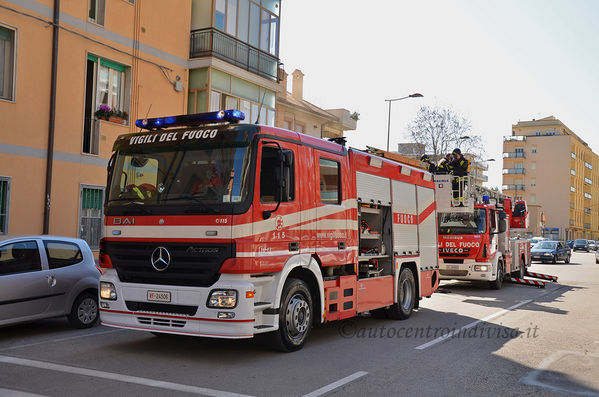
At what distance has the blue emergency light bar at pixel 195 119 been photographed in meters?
7.59

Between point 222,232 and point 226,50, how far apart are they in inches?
553

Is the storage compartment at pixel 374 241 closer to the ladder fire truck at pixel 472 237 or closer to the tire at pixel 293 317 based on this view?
the tire at pixel 293 317

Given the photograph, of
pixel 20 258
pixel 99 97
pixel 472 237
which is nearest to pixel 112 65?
pixel 99 97

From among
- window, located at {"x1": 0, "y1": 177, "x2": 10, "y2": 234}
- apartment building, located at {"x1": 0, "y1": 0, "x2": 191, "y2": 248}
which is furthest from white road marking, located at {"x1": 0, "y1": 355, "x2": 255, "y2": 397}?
apartment building, located at {"x1": 0, "y1": 0, "x2": 191, "y2": 248}

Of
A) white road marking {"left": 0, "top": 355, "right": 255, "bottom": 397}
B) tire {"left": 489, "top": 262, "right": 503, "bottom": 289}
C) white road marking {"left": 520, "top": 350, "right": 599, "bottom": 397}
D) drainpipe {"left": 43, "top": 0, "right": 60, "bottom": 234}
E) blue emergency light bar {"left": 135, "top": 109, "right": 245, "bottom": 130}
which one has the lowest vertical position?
white road marking {"left": 520, "top": 350, "right": 599, "bottom": 397}

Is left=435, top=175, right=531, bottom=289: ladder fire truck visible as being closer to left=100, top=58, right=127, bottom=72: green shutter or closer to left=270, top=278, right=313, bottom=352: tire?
left=270, top=278, right=313, bottom=352: tire

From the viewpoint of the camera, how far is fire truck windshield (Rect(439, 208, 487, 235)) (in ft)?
55.8

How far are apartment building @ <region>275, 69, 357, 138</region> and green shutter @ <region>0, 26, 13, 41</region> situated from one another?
523 inches

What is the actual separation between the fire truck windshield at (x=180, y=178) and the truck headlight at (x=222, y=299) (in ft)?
3.13

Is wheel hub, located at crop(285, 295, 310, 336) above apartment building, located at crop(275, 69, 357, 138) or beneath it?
beneath

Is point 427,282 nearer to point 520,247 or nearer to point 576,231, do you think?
point 520,247

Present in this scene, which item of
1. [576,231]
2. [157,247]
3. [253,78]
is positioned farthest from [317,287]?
[576,231]

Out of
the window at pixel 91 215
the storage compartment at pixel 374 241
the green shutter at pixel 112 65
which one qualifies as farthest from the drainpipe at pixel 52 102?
the storage compartment at pixel 374 241

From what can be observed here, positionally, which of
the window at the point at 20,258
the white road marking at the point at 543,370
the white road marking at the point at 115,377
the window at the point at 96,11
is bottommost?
the white road marking at the point at 543,370
